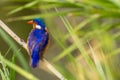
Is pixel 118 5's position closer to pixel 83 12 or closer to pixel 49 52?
pixel 83 12

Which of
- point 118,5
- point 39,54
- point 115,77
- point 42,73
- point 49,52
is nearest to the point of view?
point 118,5

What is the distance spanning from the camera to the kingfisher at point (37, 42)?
1507mm

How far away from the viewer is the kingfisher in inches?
59.3

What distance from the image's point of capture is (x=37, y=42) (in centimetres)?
156

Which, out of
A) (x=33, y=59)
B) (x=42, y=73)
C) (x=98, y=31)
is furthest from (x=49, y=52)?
(x=98, y=31)

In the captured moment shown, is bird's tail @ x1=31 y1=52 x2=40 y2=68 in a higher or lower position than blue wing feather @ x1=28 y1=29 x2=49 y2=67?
lower

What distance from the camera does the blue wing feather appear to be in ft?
4.94

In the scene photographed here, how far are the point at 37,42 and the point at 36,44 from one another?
21 mm

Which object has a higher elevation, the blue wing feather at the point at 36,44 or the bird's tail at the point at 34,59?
the blue wing feather at the point at 36,44

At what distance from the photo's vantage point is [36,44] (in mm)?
1536

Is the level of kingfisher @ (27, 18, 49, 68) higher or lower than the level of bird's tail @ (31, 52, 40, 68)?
higher

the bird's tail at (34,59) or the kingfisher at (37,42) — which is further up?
the kingfisher at (37,42)

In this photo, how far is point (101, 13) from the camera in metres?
0.59

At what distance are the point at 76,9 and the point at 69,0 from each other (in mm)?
21
